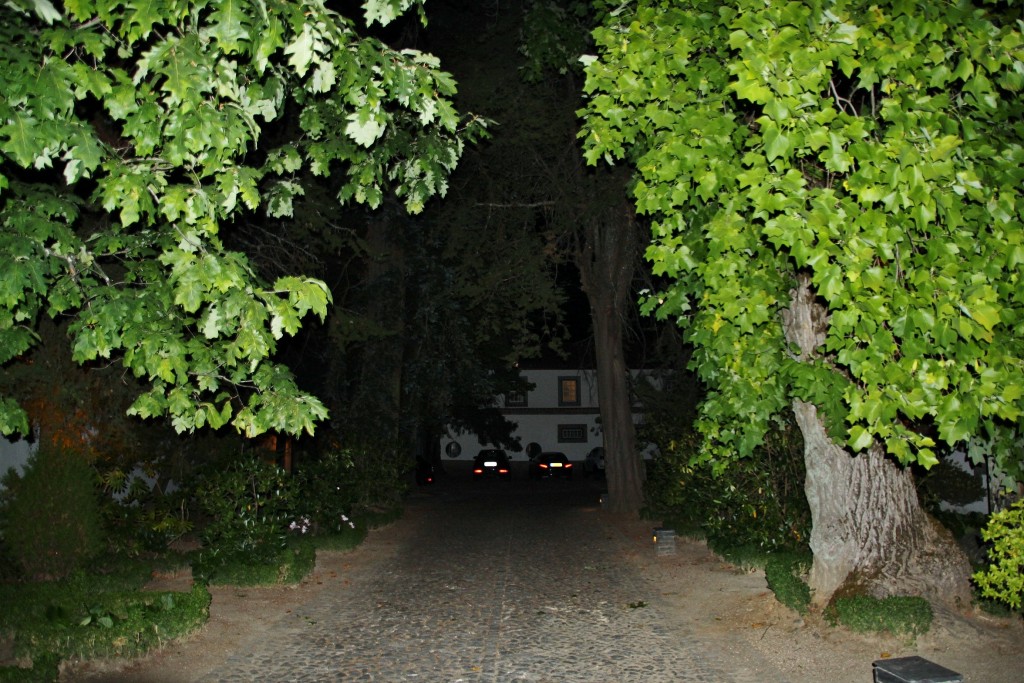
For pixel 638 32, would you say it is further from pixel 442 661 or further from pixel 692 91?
pixel 442 661

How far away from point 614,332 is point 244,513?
1215 cm

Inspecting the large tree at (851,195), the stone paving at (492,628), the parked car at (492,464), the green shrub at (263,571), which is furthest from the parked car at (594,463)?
the large tree at (851,195)

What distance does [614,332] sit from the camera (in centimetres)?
2283

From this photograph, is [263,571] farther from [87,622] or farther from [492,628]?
[87,622]

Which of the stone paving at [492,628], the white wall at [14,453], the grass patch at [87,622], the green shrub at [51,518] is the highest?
the white wall at [14,453]

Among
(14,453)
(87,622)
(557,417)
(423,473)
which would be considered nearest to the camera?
(87,622)

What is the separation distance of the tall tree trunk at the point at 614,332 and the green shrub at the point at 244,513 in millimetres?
10262

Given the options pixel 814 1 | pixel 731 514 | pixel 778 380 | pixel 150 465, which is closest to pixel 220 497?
pixel 150 465

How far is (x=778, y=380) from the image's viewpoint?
7.55m

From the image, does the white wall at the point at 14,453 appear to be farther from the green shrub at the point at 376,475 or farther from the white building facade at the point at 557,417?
the white building facade at the point at 557,417

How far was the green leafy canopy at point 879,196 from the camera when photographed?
5.68 m

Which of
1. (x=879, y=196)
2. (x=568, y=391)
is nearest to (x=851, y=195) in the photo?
(x=879, y=196)

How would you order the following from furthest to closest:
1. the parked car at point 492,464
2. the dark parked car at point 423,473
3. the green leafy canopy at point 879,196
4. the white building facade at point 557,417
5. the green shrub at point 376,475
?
1. the white building facade at point 557,417
2. the parked car at point 492,464
3. the dark parked car at point 423,473
4. the green shrub at point 376,475
5. the green leafy canopy at point 879,196

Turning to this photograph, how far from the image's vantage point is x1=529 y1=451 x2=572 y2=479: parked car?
46.7 meters
